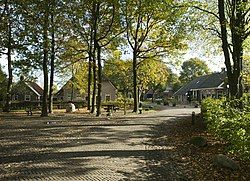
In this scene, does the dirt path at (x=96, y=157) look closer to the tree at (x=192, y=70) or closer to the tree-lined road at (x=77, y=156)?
the tree-lined road at (x=77, y=156)

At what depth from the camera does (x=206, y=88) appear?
56531 mm

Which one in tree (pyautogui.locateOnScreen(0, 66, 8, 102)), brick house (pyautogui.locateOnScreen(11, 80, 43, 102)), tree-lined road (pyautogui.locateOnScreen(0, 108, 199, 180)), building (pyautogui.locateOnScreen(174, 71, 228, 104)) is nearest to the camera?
tree-lined road (pyautogui.locateOnScreen(0, 108, 199, 180))

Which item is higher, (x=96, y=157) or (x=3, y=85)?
(x=3, y=85)

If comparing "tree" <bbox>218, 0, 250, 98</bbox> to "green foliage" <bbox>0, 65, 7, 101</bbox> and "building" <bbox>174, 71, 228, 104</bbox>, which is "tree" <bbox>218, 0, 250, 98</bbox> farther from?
"building" <bbox>174, 71, 228, 104</bbox>

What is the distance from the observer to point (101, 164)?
801 centimetres

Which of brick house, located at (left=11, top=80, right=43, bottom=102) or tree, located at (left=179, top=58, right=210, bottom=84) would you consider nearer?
brick house, located at (left=11, top=80, right=43, bottom=102)


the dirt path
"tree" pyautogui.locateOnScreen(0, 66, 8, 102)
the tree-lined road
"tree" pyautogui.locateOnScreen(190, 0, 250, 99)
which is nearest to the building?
"tree" pyautogui.locateOnScreen(190, 0, 250, 99)

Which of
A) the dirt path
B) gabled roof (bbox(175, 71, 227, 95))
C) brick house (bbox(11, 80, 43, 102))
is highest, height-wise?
gabled roof (bbox(175, 71, 227, 95))

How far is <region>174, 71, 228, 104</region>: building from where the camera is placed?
52.5 meters

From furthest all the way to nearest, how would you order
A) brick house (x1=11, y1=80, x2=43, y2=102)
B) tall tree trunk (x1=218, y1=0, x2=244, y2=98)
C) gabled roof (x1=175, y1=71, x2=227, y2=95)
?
gabled roof (x1=175, y1=71, x2=227, y2=95) → brick house (x1=11, y1=80, x2=43, y2=102) → tall tree trunk (x1=218, y1=0, x2=244, y2=98)

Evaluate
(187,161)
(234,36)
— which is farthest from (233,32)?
(187,161)

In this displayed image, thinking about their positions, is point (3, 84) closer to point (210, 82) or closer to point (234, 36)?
point (234, 36)

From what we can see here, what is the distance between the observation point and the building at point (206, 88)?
5255 cm

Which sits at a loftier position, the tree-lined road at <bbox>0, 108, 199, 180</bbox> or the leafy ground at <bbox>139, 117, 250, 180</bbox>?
the tree-lined road at <bbox>0, 108, 199, 180</bbox>
